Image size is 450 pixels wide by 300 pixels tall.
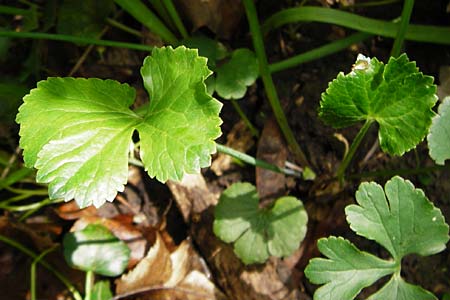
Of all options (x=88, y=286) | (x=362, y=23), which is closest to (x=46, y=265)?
(x=88, y=286)

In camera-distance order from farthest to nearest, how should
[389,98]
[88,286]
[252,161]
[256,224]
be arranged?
[88,286] < [256,224] < [252,161] < [389,98]

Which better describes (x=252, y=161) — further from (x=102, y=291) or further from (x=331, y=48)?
(x=102, y=291)

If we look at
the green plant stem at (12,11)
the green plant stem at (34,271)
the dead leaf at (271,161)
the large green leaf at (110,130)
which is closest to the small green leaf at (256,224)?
the dead leaf at (271,161)

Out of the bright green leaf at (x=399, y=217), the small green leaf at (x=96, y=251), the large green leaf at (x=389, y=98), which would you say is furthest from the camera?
the small green leaf at (x=96, y=251)

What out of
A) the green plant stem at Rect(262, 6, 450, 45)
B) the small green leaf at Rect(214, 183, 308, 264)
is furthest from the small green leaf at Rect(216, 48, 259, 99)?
the small green leaf at Rect(214, 183, 308, 264)

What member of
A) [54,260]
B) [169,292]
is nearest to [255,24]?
[169,292]

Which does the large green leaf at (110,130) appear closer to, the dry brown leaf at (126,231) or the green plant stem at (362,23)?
the green plant stem at (362,23)
